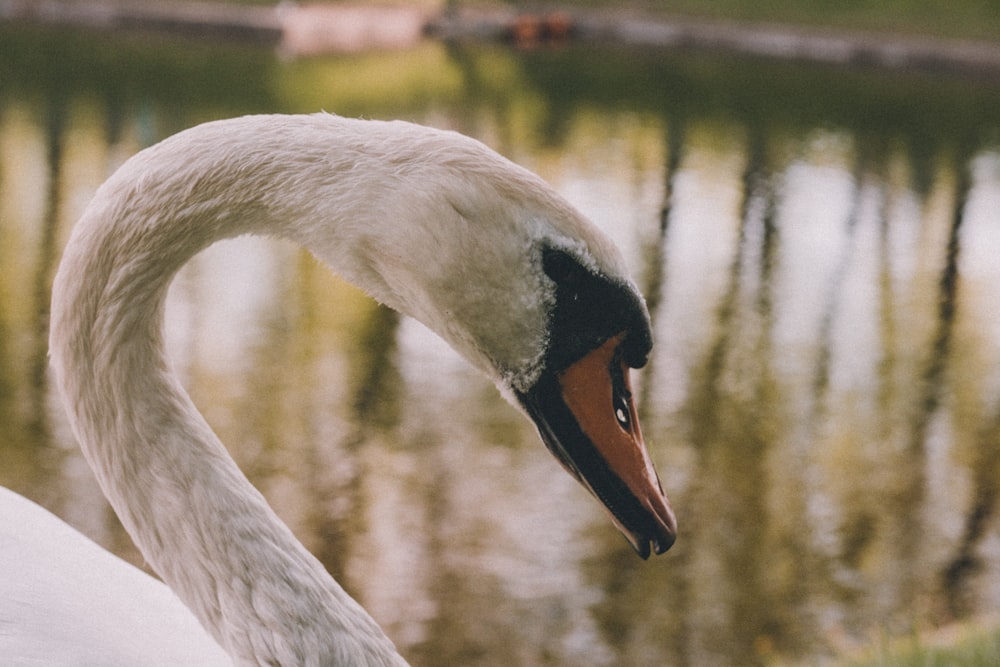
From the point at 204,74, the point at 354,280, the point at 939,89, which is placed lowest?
the point at 939,89

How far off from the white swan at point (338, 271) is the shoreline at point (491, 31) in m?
29.0

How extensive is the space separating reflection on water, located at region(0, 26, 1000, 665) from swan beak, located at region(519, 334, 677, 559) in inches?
184

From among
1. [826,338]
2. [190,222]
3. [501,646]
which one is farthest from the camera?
[826,338]

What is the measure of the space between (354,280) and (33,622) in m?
0.87

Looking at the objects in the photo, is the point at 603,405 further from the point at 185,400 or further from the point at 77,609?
the point at 77,609

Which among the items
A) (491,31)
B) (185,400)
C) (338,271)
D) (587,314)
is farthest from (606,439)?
(491,31)

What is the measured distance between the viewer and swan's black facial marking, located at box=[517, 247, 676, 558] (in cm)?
205

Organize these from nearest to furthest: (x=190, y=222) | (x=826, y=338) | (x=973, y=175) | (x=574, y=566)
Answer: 1. (x=190, y=222)
2. (x=574, y=566)
3. (x=826, y=338)
4. (x=973, y=175)

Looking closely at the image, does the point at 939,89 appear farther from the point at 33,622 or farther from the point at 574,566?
the point at 33,622

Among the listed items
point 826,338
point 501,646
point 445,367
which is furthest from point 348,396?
point 826,338

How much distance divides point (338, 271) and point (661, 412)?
8.41m

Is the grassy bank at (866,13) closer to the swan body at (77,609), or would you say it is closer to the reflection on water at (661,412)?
the reflection on water at (661,412)

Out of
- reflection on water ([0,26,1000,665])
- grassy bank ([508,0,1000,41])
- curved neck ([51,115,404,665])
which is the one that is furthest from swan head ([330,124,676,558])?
grassy bank ([508,0,1000,41])

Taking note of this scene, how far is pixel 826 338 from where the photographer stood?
40.7ft
